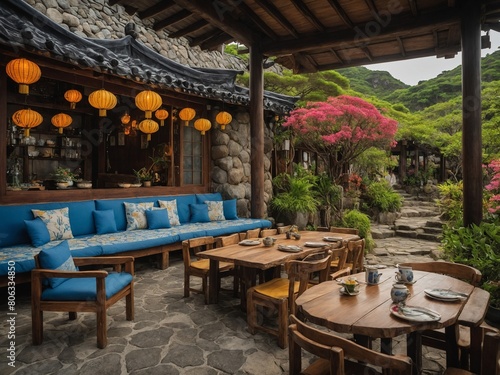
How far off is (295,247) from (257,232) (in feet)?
2.81

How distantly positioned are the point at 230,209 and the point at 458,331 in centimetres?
550

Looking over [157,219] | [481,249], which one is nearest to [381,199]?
[481,249]

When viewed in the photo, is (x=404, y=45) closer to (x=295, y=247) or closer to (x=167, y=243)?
(x=295, y=247)

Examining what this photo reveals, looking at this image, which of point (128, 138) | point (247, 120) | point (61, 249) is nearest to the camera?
point (61, 249)

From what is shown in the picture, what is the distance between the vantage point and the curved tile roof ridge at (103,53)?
4.04m

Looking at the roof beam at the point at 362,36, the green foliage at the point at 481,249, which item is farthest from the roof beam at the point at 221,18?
the green foliage at the point at 481,249

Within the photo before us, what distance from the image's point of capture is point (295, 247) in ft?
12.9

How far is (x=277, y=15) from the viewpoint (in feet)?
19.1

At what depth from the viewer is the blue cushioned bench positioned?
4.36 metres

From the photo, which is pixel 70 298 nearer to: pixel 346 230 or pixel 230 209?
pixel 346 230

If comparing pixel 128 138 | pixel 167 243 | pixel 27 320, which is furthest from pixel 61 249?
pixel 128 138

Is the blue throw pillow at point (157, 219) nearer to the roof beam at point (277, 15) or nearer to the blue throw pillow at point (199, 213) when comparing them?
the blue throw pillow at point (199, 213)

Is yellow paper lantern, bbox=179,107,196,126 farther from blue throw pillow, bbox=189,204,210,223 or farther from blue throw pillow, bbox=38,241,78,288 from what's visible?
blue throw pillow, bbox=38,241,78,288

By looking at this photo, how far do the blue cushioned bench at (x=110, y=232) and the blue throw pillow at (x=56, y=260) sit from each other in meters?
0.94
